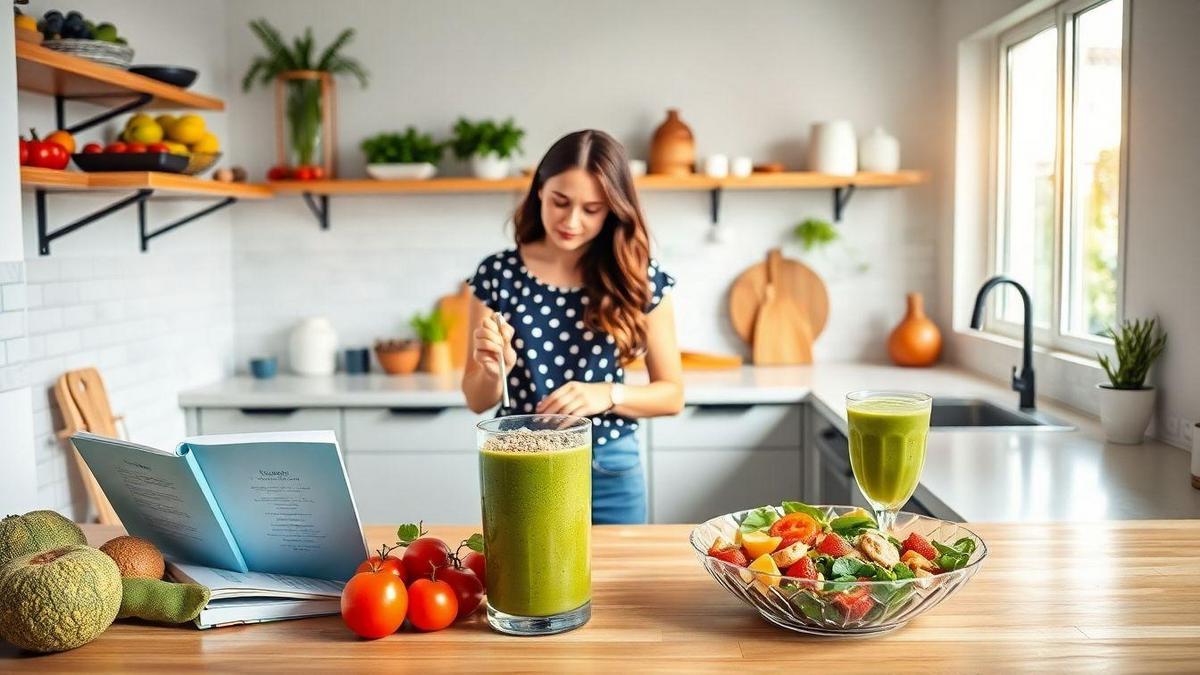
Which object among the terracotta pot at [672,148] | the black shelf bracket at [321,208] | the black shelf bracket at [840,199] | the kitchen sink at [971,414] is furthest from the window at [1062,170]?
the black shelf bracket at [321,208]

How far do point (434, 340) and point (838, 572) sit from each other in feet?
10.4

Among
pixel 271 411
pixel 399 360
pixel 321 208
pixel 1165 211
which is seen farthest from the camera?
pixel 321 208

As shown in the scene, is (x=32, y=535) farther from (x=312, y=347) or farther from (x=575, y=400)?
(x=312, y=347)

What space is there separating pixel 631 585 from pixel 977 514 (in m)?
0.90

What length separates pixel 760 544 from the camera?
132 cm

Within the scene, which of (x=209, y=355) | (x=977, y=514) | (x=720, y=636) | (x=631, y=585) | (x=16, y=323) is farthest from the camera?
(x=209, y=355)

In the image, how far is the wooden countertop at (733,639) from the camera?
1.21 m

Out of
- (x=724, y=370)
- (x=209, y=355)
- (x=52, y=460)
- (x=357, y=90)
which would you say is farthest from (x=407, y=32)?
(x=52, y=460)

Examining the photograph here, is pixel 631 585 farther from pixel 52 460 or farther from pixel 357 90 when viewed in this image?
pixel 357 90

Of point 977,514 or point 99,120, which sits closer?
point 977,514

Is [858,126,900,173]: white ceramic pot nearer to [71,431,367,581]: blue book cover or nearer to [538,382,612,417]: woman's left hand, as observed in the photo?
[538,382,612,417]: woman's left hand

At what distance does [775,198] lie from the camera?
4.37 metres

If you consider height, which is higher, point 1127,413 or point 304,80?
point 304,80

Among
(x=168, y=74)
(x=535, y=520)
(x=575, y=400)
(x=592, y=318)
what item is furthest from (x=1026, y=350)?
(x=168, y=74)
